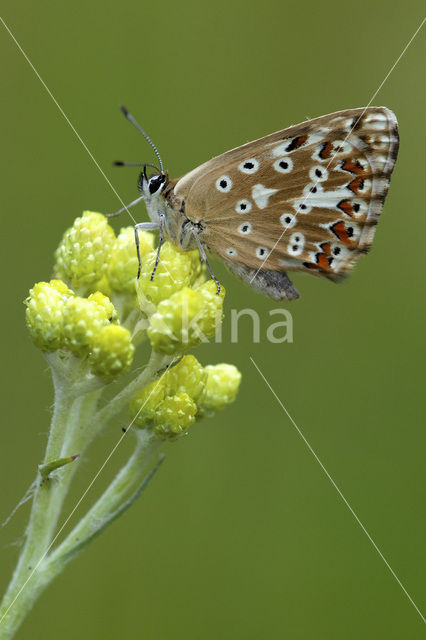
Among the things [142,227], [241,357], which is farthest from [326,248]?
[241,357]

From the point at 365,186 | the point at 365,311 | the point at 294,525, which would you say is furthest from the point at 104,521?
the point at 365,311

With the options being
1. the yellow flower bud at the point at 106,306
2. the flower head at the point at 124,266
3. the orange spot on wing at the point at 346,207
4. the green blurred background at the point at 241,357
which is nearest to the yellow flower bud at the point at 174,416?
the yellow flower bud at the point at 106,306

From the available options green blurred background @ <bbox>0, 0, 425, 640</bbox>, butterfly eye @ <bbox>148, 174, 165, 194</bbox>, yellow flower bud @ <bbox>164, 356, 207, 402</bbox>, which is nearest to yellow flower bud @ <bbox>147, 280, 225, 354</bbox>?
yellow flower bud @ <bbox>164, 356, 207, 402</bbox>

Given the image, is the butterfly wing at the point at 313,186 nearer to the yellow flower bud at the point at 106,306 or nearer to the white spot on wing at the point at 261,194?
the white spot on wing at the point at 261,194

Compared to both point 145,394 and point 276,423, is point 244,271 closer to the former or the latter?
point 145,394

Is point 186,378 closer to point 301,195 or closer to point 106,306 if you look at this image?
point 106,306
